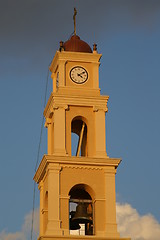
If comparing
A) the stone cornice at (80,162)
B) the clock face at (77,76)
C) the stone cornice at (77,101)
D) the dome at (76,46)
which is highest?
the dome at (76,46)

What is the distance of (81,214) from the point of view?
43.6 metres

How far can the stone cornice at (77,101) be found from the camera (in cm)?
4525

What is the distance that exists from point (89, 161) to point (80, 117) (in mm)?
2909

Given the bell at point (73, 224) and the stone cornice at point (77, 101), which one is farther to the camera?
the stone cornice at point (77, 101)

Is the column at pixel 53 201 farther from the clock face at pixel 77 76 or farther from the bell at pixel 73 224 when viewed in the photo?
the clock face at pixel 77 76

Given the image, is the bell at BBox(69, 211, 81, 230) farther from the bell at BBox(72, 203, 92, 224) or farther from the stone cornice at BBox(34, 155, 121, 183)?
the stone cornice at BBox(34, 155, 121, 183)

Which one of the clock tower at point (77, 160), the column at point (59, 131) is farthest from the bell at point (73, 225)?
the column at point (59, 131)

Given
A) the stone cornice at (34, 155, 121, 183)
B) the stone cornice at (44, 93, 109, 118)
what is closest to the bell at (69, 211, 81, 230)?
the stone cornice at (34, 155, 121, 183)

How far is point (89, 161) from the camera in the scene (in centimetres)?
4397

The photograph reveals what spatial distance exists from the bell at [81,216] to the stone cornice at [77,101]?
5383 mm

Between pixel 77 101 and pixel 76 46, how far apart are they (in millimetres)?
3444

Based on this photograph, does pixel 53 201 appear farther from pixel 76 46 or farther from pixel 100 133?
pixel 76 46

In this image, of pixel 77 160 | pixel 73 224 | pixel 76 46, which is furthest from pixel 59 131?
pixel 76 46

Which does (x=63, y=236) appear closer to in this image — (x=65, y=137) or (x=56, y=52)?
(x=65, y=137)
